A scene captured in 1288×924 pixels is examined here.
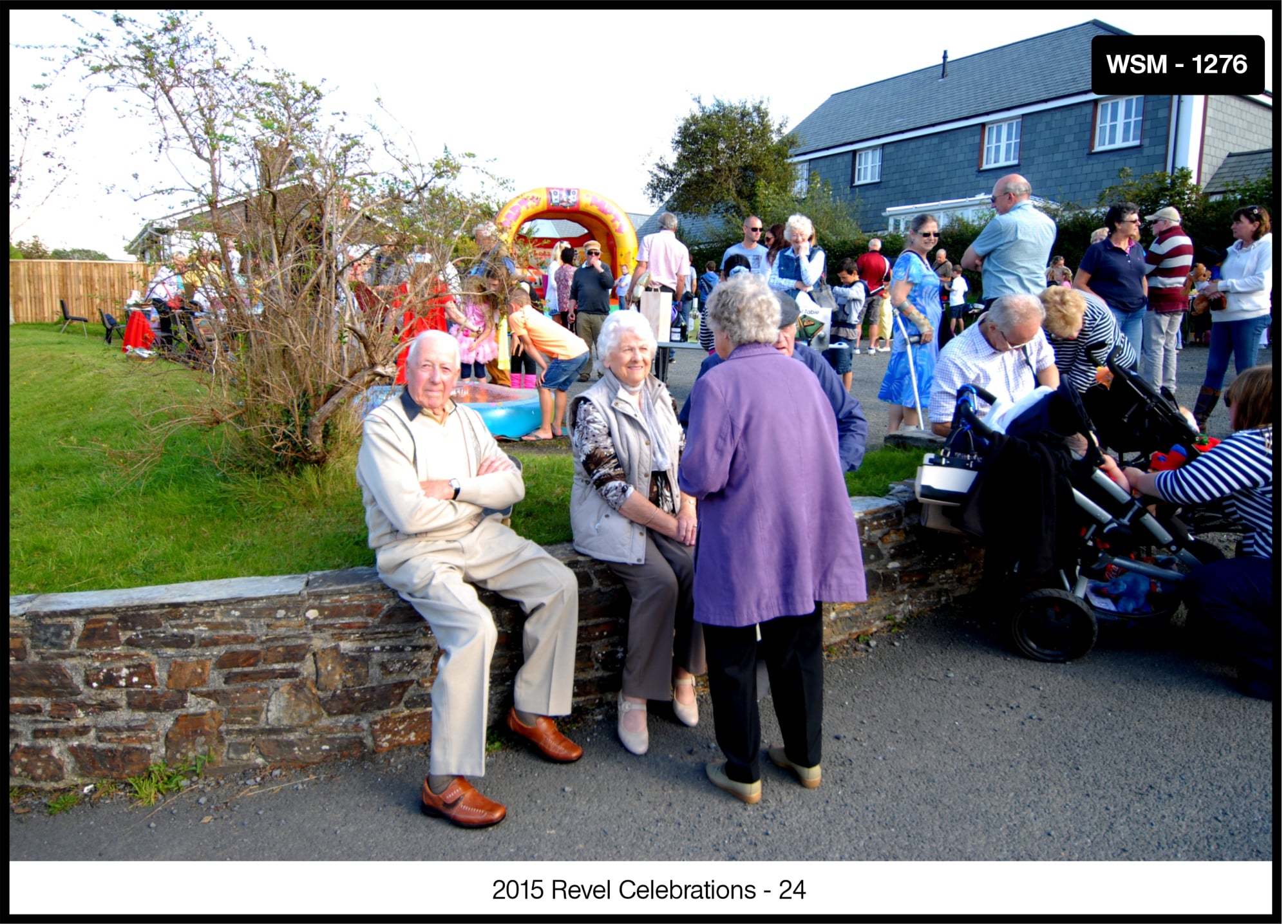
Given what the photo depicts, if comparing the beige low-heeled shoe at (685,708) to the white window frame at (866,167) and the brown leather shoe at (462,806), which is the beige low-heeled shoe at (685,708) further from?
the white window frame at (866,167)

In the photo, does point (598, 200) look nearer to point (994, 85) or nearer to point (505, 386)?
point (505, 386)

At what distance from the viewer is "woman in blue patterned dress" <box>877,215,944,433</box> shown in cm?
684

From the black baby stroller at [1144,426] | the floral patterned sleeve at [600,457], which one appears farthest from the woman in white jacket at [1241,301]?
the floral patterned sleeve at [600,457]

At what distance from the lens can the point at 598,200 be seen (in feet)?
63.5

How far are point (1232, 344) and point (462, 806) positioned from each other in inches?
291

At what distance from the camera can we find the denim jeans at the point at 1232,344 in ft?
23.7

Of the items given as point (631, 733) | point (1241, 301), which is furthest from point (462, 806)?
point (1241, 301)

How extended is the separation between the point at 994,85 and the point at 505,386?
25248mm

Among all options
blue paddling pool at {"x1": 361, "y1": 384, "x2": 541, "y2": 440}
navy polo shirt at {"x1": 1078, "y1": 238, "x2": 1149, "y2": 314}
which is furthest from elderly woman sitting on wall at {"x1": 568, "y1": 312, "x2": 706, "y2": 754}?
navy polo shirt at {"x1": 1078, "y1": 238, "x2": 1149, "y2": 314}

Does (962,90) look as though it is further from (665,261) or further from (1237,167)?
(665,261)

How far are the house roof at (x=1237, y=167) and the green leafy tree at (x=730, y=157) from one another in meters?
13.3

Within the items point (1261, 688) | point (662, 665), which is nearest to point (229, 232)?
point (662, 665)

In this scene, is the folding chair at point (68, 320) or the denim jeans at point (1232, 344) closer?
the denim jeans at point (1232, 344)

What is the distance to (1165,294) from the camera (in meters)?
8.33
